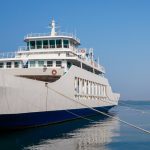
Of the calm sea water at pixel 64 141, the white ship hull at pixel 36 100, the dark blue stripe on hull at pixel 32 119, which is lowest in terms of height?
the calm sea water at pixel 64 141

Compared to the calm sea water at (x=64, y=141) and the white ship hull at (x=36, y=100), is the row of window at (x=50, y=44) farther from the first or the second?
the calm sea water at (x=64, y=141)

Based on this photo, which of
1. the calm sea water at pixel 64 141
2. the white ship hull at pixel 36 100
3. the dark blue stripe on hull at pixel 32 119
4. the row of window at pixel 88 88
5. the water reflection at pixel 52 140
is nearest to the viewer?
the water reflection at pixel 52 140

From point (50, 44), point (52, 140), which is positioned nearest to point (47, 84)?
point (52, 140)

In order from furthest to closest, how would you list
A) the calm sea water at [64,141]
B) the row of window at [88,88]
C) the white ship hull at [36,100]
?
the row of window at [88,88] < the white ship hull at [36,100] < the calm sea water at [64,141]

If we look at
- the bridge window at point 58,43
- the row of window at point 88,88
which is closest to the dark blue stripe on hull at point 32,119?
the row of window at point 88,88

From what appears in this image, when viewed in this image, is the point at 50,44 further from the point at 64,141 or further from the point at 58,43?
the point at 64,141

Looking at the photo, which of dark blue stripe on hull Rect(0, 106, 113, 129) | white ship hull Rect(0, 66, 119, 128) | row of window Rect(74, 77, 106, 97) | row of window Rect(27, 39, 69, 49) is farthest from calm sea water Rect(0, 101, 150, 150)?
row of window Rect(27, 39, 69, 49)

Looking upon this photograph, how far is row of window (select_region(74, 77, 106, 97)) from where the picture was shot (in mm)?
25806

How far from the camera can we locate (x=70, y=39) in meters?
28.8

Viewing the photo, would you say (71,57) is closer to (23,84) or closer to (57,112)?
(57,112)

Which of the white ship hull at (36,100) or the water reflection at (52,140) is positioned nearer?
the water reflection at (52,140)

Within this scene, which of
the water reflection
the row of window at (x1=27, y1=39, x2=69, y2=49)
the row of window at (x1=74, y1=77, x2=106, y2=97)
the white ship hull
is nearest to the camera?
the water reflection

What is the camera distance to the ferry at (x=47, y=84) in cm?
1738

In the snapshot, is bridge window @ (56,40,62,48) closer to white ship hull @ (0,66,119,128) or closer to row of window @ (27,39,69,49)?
row of window @ (27,39,69,49)
